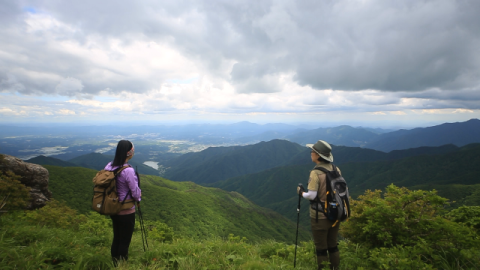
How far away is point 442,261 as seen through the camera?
4680 millimetres

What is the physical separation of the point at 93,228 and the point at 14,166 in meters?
9.84

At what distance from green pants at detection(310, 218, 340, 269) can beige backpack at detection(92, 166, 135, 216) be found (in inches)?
176

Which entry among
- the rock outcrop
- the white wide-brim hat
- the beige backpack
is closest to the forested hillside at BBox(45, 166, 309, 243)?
the rock outcrop

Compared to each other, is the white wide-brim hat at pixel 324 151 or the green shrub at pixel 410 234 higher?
the white wide-brim hat at pixel 324 151

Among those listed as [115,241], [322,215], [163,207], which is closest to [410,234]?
[322,215]

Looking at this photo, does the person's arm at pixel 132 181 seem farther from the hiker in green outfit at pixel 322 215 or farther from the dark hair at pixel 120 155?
the hiker in green outfit at pixel 322 215

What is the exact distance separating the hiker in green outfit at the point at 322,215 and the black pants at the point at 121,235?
4139mm

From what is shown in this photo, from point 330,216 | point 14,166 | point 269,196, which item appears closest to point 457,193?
point 269,196

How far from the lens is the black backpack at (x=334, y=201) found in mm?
4414

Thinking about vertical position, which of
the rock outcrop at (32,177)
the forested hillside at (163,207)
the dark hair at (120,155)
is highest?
the dark hair at (120,155)

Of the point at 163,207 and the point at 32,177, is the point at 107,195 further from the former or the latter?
the point at 163,207

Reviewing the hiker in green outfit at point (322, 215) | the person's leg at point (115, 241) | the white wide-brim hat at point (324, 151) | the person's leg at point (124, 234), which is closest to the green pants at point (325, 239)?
the hiker in green outfit at point (322, 215)

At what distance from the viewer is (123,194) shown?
4613 millimetres

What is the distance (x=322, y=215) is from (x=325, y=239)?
66cm
